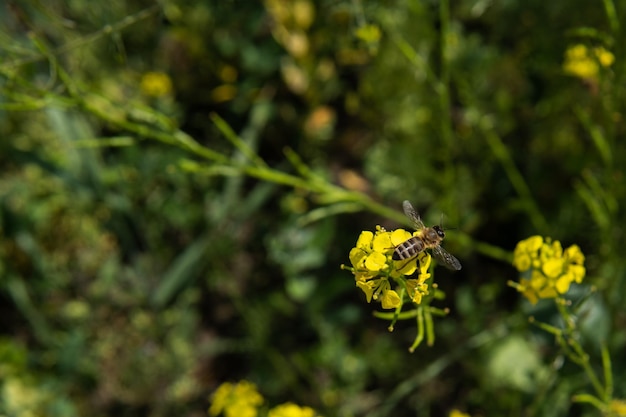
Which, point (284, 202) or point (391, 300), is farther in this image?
point (284, 202)

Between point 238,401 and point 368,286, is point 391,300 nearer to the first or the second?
point 368,286

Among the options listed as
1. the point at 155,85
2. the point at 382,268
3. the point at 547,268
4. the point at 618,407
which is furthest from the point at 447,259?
the point at 155,85

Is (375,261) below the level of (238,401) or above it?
below

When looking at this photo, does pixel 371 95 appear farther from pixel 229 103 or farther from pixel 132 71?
pixel 132 71

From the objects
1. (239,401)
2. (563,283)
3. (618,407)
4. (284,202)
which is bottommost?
(618,407)

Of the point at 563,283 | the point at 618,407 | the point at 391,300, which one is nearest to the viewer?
the point at 391,300

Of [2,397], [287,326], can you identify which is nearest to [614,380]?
[287,326]

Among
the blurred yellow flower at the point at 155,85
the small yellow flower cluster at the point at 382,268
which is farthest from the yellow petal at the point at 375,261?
the blurred yellow flower at the point at 155,85

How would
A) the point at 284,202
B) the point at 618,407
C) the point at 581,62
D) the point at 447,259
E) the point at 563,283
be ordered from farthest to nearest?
the point at 284,202, the point at 581,62, the point at 618,407, the point at 563,283, the point at 447,259
